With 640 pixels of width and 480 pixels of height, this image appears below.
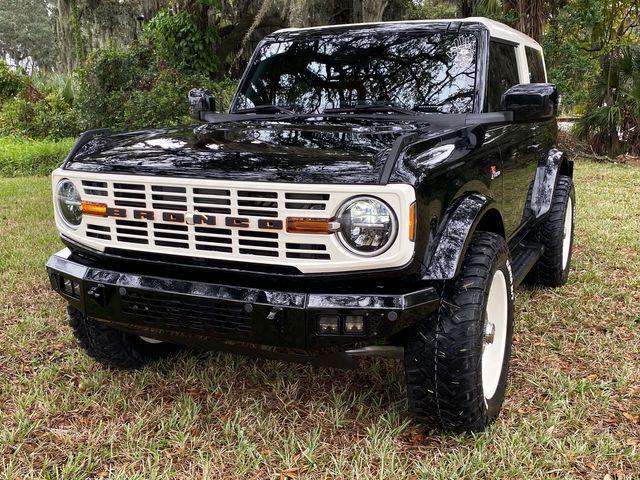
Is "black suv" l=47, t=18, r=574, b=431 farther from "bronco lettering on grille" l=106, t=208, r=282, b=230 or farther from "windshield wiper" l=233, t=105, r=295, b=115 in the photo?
"windshield wiper" l=233, t=105, r=295, b=115

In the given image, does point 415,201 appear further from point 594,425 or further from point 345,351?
point 594,425

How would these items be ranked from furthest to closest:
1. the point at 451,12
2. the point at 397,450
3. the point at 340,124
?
the point at 451,12, the point at 340,124, the point at 397,450

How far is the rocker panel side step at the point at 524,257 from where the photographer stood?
3449 mm

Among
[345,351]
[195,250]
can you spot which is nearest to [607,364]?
[345,351]

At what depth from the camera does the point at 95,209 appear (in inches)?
102

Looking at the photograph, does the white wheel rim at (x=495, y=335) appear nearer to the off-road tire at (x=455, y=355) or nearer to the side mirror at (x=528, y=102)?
the off-road tire at (x=455, y=355)

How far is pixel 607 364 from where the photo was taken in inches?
134

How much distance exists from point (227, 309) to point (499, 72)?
2.31 m

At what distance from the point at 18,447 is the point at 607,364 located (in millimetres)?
2970

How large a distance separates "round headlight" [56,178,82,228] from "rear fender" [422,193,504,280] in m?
1.50

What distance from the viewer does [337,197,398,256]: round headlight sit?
2.17 metres

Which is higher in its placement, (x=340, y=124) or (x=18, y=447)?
(x=340, y=124)

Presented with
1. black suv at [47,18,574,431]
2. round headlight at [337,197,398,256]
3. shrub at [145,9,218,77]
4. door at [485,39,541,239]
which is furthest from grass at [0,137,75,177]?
round headlight at [337,197,398,256]

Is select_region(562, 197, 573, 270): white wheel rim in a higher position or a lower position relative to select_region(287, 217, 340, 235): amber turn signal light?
lower
